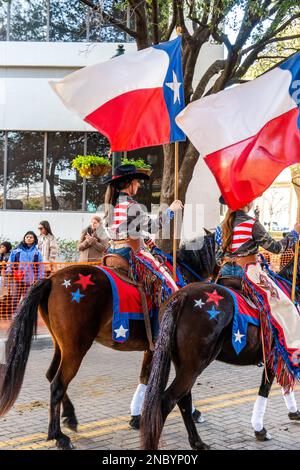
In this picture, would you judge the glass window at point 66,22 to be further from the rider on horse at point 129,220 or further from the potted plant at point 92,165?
the rider on horse at point 129,220

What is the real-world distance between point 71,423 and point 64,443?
0.53 metres

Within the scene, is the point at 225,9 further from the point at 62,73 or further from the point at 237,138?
the point at 62,73

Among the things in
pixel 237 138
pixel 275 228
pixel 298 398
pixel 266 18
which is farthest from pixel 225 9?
pixel 275 228

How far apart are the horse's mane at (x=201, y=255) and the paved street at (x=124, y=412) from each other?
1.65m

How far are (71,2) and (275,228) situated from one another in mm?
32199

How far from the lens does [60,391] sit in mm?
5359

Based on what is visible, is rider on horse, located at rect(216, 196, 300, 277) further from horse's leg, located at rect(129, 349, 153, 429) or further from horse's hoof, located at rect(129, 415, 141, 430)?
horse's hoof, located at rect(129, 415, 141, 430)

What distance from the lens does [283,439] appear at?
554 cm

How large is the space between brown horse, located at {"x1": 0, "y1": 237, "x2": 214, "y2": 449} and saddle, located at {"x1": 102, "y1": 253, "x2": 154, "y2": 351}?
6.5 inches

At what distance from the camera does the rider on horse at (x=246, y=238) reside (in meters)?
5.46

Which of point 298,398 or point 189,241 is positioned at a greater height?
point 189,241

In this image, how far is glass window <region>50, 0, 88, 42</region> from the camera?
17672 mm

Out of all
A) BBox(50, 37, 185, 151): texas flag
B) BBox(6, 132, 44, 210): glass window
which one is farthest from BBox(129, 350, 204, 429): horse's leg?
BBox(6, 132, 44, 210): glass window
